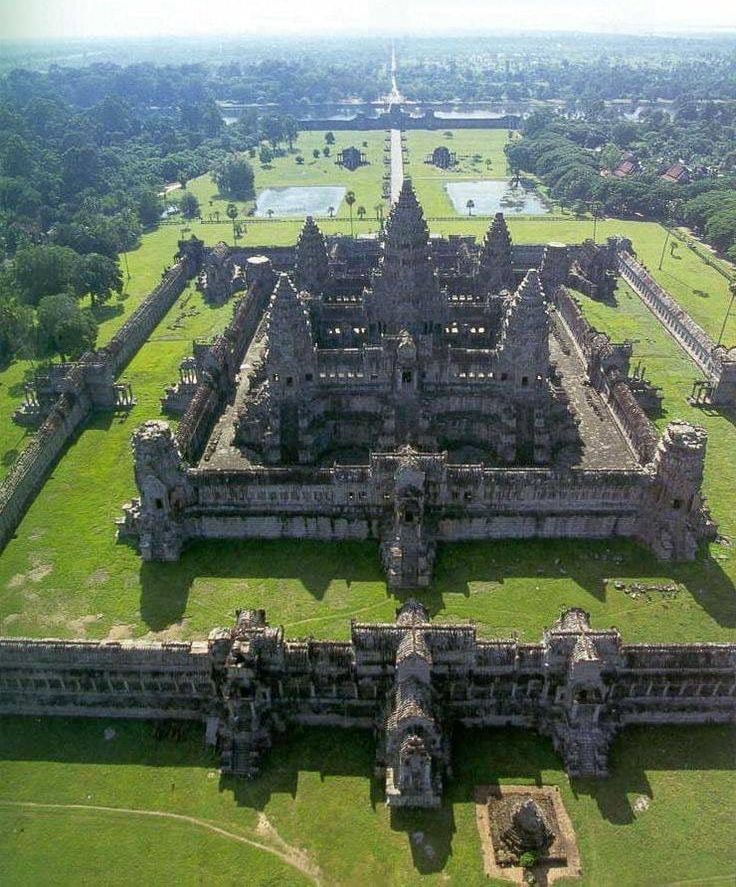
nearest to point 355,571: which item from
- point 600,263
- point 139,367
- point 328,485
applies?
point 328,485

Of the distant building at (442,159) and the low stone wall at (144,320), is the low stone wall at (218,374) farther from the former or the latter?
the distant building at (442,159)

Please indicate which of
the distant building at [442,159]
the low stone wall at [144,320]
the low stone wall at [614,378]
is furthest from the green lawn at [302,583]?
the distant building at [442,159]

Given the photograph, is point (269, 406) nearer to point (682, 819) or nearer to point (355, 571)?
point (355, 571)

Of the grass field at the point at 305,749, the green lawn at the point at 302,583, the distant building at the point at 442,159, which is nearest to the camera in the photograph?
the grass field at the point at 305,749

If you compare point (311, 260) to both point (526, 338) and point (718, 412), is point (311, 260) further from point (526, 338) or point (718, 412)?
point (718, 412)

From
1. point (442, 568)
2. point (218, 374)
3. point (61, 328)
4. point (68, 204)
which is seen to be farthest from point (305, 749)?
point (68, 204)

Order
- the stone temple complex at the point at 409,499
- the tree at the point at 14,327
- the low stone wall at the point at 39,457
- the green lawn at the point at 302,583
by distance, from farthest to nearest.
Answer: the tree at the point at 14,327 < the low stone wall at the point at 39,457 < the green lawn at the point at 302,583 < the stone temple complex at the point at 409,499

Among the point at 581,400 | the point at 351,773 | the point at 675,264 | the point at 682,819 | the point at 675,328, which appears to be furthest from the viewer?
the point at 675,264
